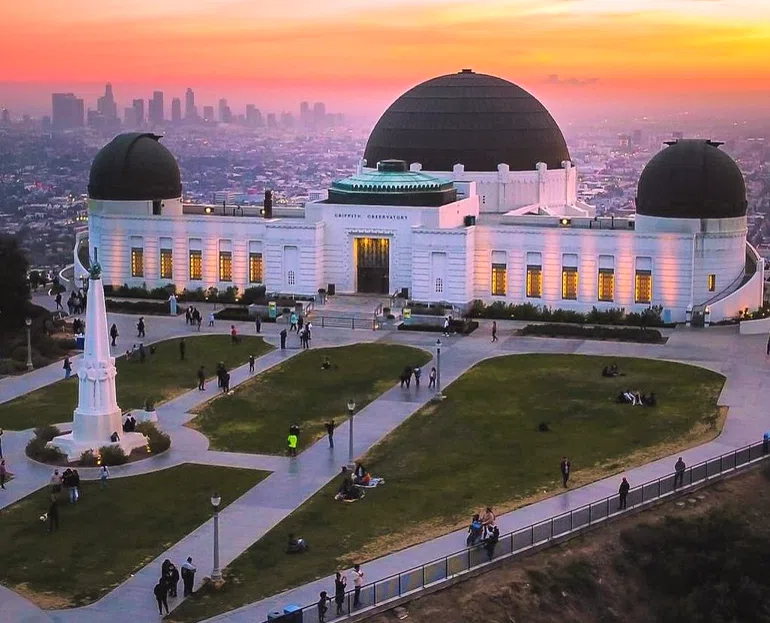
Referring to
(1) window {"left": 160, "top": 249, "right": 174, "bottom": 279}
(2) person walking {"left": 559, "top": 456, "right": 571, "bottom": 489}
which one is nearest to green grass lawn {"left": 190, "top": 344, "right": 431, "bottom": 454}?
(2) person walking {"left": 559, "top": 456, "right": 571, "bottom": 489}

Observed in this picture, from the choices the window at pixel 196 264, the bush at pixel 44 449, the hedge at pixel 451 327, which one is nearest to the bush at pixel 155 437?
the bush at pixel 44 449

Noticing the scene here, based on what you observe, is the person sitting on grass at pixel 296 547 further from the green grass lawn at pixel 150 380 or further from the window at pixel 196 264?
the window at pixel 196 264

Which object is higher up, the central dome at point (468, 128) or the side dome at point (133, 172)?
the central dome at point (468, 128)

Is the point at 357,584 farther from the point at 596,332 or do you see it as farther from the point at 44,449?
the point at 596,332

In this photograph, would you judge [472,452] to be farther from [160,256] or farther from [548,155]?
[548,155]

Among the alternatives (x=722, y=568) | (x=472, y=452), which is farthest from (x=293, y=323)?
(x=722, y=568)

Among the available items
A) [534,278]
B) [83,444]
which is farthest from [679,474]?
[534,278]

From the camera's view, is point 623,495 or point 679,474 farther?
point 679,474
